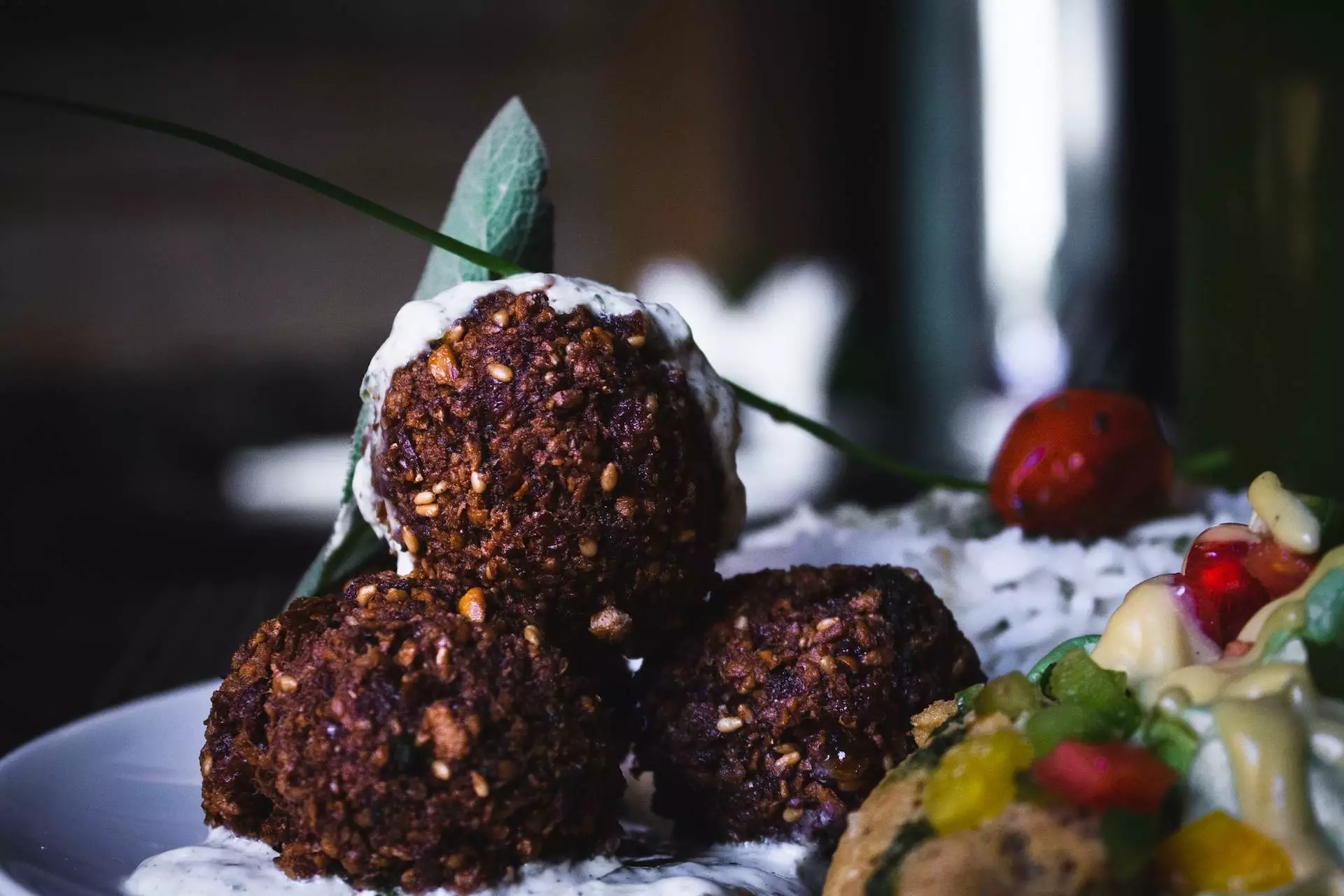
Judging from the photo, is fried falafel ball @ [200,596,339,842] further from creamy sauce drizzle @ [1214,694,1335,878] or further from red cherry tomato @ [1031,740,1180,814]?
creamy sauce drizzle @ [1214,694,1335,878]

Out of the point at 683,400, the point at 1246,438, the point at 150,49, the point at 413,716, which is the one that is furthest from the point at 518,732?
the point at 150,49

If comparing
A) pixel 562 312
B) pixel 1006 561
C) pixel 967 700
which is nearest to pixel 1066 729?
pixel 967 700

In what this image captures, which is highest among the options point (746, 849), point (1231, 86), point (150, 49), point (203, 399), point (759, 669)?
point (150, 49)

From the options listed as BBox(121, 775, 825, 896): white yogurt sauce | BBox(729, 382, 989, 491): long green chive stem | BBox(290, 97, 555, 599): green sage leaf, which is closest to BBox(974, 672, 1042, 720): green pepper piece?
BBox(121, 775, 825, 896): white yogurt sauce

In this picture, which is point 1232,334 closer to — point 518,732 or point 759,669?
point 759,669

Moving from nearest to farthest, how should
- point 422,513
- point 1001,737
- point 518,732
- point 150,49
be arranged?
point 1001,737 < point 518,732 < point 422,513 < point 150,49

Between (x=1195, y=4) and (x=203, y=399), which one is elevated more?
(x=1195, y=4)
